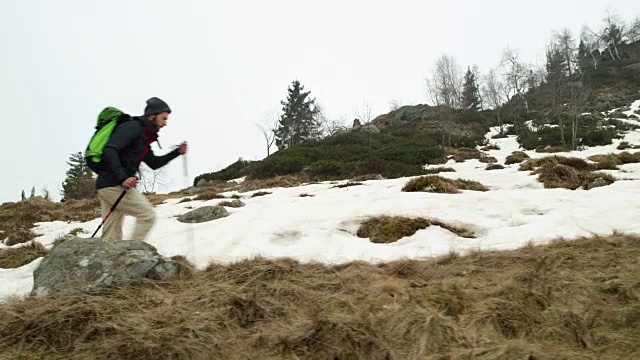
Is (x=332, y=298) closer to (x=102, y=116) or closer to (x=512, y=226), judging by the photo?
(x=102, y=116)

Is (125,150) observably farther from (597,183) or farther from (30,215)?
(597,183)

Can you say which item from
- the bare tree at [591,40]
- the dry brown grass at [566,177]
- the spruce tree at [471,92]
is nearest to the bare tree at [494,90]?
the spruce tree at [471,92]

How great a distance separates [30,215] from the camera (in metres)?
9.99

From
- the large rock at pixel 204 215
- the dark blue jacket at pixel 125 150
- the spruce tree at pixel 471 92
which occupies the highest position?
the spruce tree at pixel 471 92

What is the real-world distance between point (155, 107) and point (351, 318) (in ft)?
9.77

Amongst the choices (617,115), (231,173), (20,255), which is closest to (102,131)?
(20,255)

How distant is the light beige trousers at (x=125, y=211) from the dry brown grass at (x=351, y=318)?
0.96 meters

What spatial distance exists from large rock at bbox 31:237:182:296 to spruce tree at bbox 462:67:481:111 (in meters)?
56.4

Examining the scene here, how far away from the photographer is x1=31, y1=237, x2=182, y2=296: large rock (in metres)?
3.24

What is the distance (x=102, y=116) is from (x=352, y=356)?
3.43m

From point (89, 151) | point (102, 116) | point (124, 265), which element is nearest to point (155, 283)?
point (124, 265)

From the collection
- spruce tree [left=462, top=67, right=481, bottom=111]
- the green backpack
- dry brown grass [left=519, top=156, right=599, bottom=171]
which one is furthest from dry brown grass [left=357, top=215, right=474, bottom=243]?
spruce tree [left=462, top=67, right=481, bottom=111]

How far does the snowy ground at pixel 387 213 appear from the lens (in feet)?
15.8

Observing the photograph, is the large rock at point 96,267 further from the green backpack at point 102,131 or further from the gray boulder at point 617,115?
the gray boulder at point 617,115
